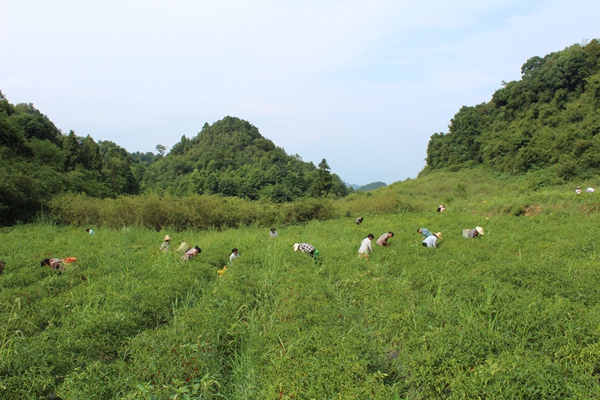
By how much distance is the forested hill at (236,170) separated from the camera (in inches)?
1591

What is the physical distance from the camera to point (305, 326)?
453 cm

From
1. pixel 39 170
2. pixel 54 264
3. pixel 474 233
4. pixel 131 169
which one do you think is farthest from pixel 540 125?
pixel 131 169

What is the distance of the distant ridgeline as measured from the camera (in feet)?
54.7

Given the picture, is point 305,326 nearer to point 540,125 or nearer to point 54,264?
point 54,264

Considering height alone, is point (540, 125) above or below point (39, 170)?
above

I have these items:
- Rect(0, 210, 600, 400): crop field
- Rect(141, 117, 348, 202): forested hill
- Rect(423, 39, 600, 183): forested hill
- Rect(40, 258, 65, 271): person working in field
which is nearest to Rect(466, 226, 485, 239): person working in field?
Rect(0, 210, 600, 400): crop field

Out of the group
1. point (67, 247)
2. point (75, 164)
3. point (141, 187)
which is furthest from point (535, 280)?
point (141, 187)

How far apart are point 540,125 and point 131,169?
46.5m

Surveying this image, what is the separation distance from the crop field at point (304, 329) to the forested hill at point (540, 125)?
81.9ft

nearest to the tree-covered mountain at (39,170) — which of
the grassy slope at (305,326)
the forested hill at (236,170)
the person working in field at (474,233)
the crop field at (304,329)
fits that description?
the forested hill at (236,170)

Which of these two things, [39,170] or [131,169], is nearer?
[39,170]

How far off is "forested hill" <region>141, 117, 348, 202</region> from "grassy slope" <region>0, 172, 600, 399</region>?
2340cm

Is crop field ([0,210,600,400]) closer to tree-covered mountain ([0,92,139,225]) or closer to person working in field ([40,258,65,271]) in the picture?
person working in field ([40,258,65,271])

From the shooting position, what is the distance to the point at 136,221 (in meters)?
15.2
